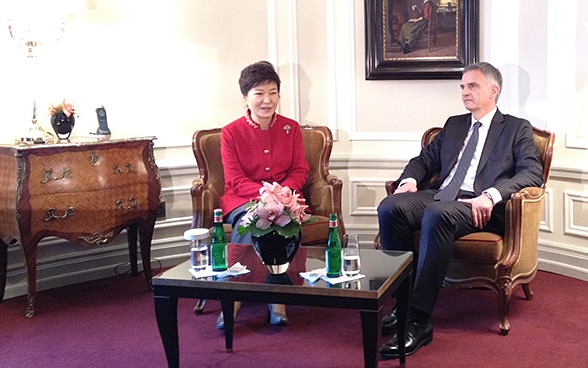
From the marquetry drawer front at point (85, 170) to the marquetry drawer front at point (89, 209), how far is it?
0.04m

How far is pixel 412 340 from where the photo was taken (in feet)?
9.80

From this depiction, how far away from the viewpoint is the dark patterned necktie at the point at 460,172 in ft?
11.7

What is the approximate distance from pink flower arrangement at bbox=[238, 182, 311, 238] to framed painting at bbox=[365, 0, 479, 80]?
7.11 feet

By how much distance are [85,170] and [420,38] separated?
2.21 m

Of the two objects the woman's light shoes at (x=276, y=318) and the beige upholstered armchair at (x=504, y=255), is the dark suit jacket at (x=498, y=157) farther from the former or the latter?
the woman's light shoes at (x=276, y=318)

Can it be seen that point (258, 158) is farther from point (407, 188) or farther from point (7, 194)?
point (7, 194)

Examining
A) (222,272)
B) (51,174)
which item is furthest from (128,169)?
(222,272)

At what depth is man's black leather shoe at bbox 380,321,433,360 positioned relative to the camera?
9.57ft

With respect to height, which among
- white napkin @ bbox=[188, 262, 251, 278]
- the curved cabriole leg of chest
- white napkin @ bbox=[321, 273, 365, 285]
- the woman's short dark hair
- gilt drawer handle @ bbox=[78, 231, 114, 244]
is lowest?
the curved cabriole leg of chest

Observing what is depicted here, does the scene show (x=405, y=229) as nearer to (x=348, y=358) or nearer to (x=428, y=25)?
(x=348, y=358)

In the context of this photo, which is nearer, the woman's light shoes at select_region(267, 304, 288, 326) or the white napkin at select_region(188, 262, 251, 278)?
the white napkin at select_region(188, 262, 251, 278)

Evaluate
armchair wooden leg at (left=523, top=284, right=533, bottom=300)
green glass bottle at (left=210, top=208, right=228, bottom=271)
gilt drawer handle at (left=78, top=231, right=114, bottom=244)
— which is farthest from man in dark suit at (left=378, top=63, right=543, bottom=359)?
gilt drawer handle at (left=78, top=231, right=114, bottom=244)

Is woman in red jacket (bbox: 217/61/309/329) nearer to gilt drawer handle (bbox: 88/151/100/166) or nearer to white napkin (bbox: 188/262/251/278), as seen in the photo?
gilt drawer handle (bbox: 88/151/100/166)

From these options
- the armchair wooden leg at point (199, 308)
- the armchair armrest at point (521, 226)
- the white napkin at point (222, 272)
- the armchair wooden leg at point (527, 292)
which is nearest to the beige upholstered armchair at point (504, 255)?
the armchair armrest at point (521, 226)
